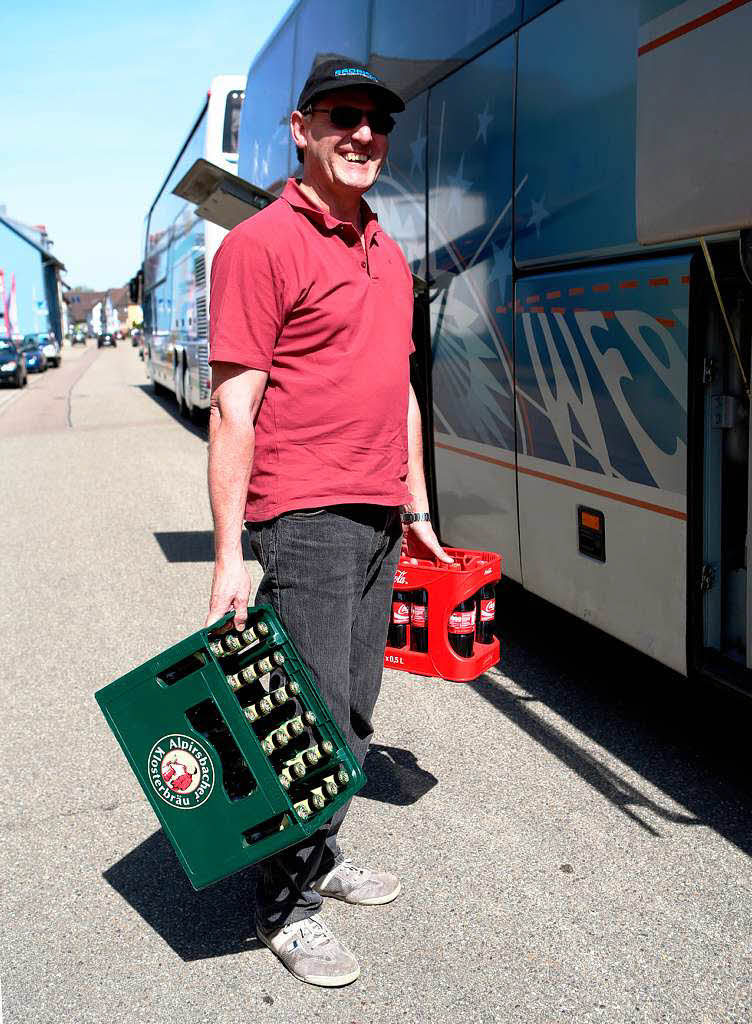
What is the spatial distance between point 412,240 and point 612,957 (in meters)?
4.07

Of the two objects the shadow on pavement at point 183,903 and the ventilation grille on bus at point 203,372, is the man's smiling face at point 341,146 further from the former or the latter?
the ventilation grille on bus at point 203,372

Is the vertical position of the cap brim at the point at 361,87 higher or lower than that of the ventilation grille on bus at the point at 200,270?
lower

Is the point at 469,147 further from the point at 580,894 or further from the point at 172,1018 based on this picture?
the point at 172,1018

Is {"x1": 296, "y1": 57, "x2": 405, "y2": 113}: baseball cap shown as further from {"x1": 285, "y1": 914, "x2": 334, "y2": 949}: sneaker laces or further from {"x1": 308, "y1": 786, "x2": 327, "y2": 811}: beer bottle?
{"x1": 285, "y1": 914, "x2": 334, "y2": 949}: sneaker laces

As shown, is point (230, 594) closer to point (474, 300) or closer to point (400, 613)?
point (400, 613)

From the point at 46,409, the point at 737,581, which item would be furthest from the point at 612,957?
the point at 46,409

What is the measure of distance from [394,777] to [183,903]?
3.36 feet

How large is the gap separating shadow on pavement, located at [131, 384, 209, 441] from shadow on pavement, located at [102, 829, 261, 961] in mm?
11289

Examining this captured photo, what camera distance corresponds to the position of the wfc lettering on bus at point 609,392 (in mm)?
3459

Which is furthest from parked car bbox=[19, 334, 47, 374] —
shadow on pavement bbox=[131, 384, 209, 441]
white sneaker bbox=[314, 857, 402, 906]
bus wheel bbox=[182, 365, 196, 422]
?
white sneaker bbox=[314, 857, 402, 906]

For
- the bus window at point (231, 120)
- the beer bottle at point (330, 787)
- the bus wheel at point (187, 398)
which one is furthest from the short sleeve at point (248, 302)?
the bus wheel at point (187, 398)

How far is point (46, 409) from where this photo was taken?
21.7 meters

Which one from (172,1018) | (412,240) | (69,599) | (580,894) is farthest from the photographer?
(69,599)

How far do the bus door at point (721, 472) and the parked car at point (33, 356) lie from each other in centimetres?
3687
